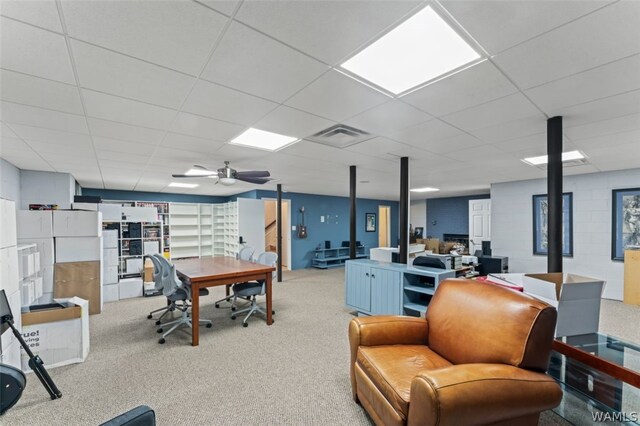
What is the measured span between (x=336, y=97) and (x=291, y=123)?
67 cm

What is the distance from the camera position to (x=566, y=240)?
5621mm

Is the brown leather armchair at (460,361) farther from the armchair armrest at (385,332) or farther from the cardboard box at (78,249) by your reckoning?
the cardboard box at (78,249)

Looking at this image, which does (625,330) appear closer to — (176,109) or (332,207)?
(176,109)

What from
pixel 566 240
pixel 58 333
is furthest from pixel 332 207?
pixel 58 333

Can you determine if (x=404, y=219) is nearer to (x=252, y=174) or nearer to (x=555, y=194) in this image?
(x=555, y=194)

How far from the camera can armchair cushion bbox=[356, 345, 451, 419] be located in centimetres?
153

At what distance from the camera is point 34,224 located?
3.94 metres

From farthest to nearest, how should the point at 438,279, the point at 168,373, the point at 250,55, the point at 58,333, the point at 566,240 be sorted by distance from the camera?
the point at 566,240 → the point at 438,279 → the point at 58,333 → the point at 168,373 → the point at 250,55

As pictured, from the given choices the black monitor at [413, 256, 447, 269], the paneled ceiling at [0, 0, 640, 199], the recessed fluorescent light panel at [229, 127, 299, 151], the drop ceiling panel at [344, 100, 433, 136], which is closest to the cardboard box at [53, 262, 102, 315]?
the paneled ceiling at [0, 0, 640, 199]

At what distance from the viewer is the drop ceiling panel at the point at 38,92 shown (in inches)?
70.8

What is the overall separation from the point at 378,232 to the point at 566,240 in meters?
5.74

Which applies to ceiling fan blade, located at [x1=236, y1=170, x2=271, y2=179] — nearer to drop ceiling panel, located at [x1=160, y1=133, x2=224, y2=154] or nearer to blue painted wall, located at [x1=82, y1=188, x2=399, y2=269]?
Result: drop ceiling panel, located at [x1=160, y1=133, x2=224, y2=154]

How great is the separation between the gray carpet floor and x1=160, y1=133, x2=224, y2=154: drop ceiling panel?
91.2 inches

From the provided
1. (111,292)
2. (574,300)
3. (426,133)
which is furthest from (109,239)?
(574,300)
